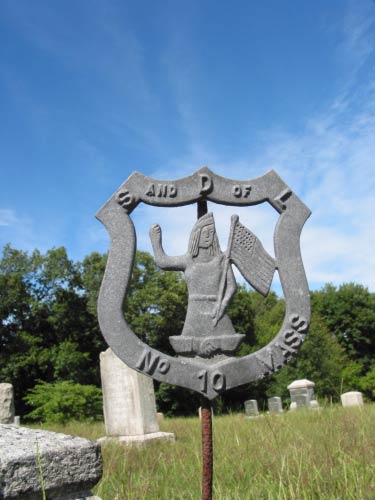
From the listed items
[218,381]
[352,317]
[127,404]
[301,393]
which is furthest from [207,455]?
[352,317]

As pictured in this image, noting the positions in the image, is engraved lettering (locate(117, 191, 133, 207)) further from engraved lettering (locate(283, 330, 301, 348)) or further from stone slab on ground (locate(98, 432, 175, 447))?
stone slab on ground (locate(98, 432, 175, 447))

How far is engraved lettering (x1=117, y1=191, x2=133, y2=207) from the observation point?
2.82 m

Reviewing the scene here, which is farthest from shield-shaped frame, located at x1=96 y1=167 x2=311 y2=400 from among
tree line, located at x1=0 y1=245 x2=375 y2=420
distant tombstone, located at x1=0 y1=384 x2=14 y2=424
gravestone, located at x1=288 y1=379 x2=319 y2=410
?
tree line, located at x1=0 y1=245 x2=375 y2=420

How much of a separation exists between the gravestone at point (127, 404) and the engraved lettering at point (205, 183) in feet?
20.4

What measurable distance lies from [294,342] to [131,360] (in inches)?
39.7

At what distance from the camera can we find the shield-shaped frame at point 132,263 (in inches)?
106

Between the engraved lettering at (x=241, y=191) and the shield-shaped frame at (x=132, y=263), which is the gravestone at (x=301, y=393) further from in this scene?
the engraved lettering at (x=241, y=191)

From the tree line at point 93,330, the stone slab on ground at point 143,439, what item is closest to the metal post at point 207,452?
the stone slab on ground at point 143,439

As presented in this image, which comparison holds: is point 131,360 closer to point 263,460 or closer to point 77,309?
point 263,460

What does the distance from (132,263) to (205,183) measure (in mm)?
682

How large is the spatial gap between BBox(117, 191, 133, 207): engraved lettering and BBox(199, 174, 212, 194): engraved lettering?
1.46 ft

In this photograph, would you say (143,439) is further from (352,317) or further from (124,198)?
(352,317)

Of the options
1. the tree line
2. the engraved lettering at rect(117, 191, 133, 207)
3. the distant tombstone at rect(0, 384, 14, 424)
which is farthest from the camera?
the tree line

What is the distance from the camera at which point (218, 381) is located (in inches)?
106
